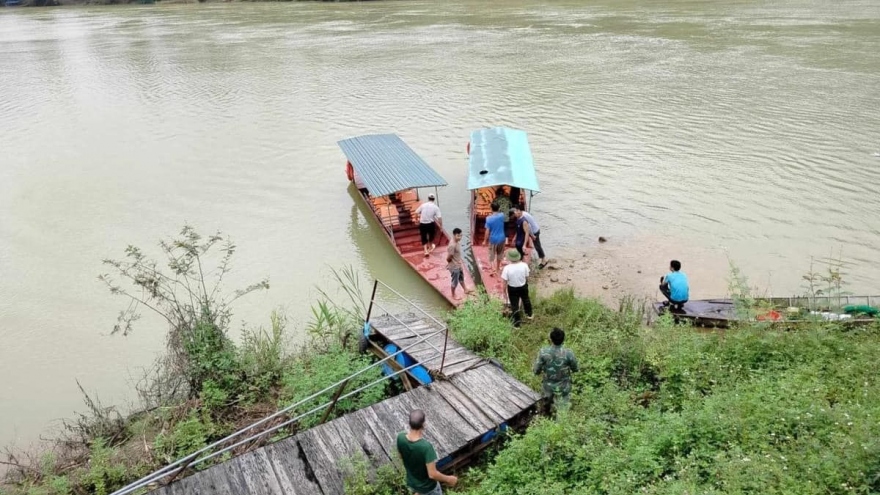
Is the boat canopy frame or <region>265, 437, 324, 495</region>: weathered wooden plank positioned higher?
the boat canopy frame

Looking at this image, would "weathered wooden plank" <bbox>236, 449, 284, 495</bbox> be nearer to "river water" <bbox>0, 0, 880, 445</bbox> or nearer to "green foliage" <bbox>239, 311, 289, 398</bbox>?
"green foliage" <bbox>239, 311, 289, 398</bbox>

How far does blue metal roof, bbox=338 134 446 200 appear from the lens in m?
13.2

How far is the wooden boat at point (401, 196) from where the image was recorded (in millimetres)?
11812

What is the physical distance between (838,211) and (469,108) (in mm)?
13460

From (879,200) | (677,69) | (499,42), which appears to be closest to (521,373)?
(879,200)

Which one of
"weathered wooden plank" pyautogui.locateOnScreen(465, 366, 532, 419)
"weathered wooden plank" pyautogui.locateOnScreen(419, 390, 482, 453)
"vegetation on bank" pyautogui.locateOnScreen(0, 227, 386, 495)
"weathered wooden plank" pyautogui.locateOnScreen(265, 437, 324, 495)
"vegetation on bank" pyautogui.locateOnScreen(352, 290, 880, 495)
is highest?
"vegetation on bank" pyautogui.locateOnScreen(352, 290, 880, 495)

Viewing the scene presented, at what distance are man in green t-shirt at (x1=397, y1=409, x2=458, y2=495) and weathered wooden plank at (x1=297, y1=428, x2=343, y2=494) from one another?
1.21m

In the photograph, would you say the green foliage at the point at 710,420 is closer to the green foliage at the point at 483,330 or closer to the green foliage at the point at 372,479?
the green foliage at the point at 483,330

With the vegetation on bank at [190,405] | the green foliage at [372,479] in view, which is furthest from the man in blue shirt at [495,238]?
the green foliage at [372,479]

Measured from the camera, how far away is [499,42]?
36.9 m

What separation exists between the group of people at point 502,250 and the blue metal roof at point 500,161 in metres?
0.70

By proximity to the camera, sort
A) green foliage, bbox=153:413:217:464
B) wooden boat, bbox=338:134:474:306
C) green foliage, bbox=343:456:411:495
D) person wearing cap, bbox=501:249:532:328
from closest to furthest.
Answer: green foliage, bbox=343:456:411:495, green foliage, bbox=153:413:217:464, person wearing cap, bbox=501:249:532:328, wooden boat, bbox=338:134:474:306

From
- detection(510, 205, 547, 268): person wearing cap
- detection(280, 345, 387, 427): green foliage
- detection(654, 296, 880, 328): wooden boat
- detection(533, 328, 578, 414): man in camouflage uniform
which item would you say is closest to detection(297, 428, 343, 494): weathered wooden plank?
detection(280, 345, 387, 427): green foliage

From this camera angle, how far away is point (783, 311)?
907 centimetres
